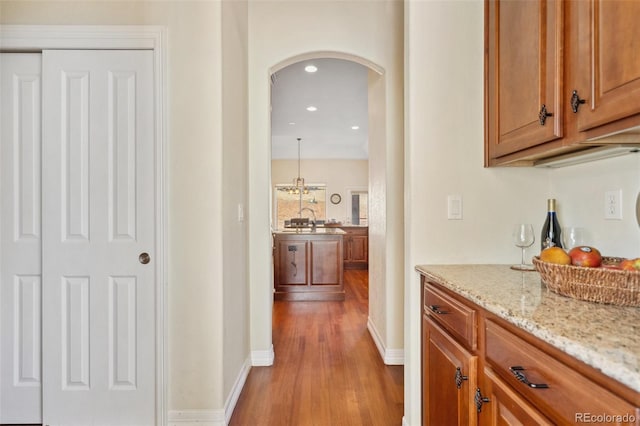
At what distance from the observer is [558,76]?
1181mm

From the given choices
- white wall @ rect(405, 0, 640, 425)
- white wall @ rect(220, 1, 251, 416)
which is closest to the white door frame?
white wall @ rect(220, 1, 251, 416)

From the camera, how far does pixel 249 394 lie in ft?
7.28

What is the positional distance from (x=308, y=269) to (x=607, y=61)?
4.05 meters

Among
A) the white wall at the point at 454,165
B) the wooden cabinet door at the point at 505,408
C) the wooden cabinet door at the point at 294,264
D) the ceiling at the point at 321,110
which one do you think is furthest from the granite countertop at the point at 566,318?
the wooden cabinet door at the point at 294,264

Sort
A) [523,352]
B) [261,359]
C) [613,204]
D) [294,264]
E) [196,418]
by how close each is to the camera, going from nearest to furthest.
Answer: [523,352] < [613,204] < [196,418] < [261,359] < [294,264]

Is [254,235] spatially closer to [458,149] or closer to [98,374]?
[98,374]

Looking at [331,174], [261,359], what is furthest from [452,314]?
[331,174]

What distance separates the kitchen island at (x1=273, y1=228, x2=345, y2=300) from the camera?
467cm

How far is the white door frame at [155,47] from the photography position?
180cm

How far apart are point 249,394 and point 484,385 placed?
1664 mm

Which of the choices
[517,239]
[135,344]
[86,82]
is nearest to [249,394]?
[135,344]

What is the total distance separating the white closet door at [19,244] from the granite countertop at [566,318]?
2.24 m

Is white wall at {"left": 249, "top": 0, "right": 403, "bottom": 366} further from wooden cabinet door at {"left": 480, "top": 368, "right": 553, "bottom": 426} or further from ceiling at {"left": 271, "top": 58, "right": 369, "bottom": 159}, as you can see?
wooden cabinet door at {"left": 480, "top": 368, "right": 553, "bottom": 426}

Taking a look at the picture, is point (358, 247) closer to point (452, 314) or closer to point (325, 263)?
point (325, 263)
